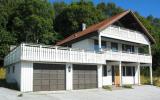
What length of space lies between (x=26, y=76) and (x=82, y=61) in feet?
21.1

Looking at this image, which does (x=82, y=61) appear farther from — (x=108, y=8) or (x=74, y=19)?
(x=108, y=8)

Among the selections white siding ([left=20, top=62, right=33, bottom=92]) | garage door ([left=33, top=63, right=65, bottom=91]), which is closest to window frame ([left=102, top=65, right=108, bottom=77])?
garage door ([left=33, top=63, right=65, bottom=91])

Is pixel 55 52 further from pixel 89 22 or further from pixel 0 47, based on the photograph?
pixel 89 22

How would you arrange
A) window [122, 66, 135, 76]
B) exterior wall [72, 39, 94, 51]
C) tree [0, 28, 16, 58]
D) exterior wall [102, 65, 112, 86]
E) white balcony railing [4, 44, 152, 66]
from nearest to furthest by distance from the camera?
white balcony railing [4, 44, 152, 66]
exterior wall [72, 39, 94, 51]
exterior wall [102, 65, 112, 86]
window [122, 66, 135, 76]
tree [0, 28, 16, 58]

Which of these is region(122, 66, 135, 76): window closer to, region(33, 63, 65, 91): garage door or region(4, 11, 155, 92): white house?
region(4, 11, 155, 92): white house

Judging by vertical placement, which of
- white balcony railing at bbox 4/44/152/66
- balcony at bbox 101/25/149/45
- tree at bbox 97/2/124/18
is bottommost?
white balcony railing at bbox 4/44/152/66

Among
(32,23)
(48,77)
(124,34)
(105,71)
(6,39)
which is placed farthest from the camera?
(32,23)

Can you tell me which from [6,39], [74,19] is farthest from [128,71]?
[74,19]

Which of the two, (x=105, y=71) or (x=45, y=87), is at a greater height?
(x=105, y=71)

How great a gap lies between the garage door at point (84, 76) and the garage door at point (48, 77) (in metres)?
1.70

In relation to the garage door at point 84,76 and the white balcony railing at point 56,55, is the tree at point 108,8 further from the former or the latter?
the garage door at point 84,76

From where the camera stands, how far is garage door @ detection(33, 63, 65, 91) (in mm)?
25266

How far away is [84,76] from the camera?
96.8 feet

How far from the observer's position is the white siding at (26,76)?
2428 centimetres
